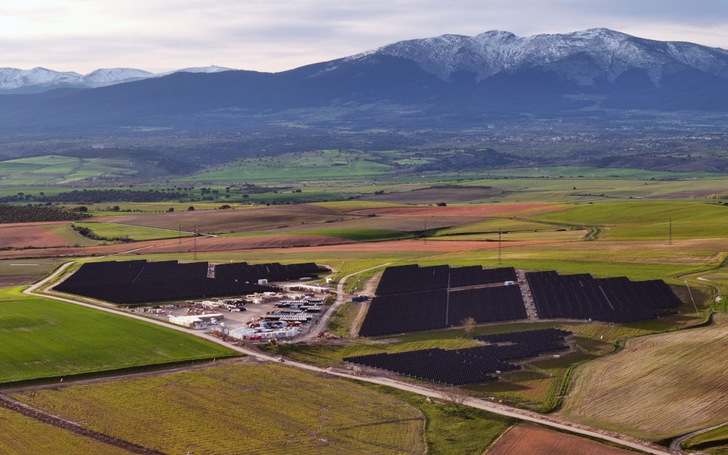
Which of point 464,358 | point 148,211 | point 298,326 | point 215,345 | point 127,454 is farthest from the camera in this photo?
point 148,211

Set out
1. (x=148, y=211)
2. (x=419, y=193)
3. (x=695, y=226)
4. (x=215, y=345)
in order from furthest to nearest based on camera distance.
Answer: (x=419, y=193)
(x=148, y=211)
(x=695, y=226)
(x=215, y=345)

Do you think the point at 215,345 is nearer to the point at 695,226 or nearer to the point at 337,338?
the point at 337,338

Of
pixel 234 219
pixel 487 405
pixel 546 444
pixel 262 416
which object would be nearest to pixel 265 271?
pixel 234 219

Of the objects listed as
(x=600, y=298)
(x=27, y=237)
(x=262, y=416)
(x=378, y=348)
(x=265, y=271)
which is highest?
(x=600, y=298)

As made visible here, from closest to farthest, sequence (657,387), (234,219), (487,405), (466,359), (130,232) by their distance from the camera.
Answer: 1. (487,405)
2. (657,387)
3. (466,359)
4. (130,232)
5. (234,219)

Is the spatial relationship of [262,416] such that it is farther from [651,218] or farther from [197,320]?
[651,218]

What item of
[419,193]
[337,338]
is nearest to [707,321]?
[337,338]
